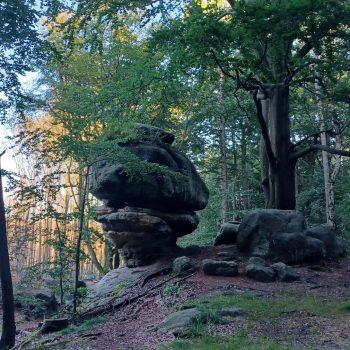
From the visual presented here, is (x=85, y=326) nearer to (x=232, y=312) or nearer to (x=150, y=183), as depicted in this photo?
(x=232, y=312)

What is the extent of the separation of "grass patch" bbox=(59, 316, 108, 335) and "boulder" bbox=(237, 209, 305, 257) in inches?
205

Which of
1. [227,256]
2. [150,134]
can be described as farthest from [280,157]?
[150,134]

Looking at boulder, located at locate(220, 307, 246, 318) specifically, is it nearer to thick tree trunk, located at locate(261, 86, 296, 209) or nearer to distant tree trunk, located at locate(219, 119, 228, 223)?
thick tree trunk, located at locate(261, 86, 296, 209)

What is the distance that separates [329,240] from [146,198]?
248 inches

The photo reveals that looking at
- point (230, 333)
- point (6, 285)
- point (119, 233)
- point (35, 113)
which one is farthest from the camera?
point (35, 113)

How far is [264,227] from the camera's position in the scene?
12922 millimetres

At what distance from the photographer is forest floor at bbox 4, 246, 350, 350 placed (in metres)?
6.54

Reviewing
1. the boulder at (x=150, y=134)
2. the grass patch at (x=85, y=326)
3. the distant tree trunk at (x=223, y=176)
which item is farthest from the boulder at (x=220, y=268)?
the distant tree trunk at (x=223, y=176)

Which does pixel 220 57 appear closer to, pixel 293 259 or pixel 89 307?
pixel 293 259

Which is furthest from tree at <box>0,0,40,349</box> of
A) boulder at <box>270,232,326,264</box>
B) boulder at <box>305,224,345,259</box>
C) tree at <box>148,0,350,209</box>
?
boulder at <box>305,224,345,259</box>

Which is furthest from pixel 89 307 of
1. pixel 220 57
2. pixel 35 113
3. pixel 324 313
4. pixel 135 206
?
pixel 35 113

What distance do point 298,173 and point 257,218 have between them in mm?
12357

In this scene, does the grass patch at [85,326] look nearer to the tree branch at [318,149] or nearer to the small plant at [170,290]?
the small plant at [170,290]

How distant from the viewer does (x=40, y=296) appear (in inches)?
696
